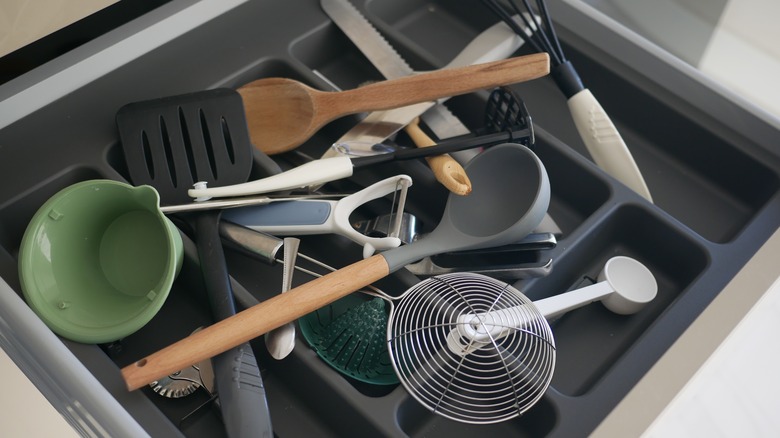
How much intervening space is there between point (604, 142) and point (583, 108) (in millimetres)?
53

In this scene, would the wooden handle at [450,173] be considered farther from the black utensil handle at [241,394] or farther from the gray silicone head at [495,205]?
the black utensil handle at [241,394]

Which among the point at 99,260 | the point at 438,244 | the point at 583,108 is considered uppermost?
the point at 583,108

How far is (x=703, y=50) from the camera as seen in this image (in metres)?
1.18

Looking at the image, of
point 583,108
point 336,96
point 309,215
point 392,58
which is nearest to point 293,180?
point 309,215

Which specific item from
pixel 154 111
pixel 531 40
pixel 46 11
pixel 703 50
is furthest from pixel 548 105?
pixel 46 11

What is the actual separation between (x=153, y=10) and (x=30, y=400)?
527 millimetres

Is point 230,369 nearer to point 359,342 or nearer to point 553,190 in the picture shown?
point 359,342

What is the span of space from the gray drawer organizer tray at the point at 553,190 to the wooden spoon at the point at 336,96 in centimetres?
4

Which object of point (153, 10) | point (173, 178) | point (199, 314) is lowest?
point (199, 314)

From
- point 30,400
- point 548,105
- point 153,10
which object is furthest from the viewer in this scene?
point 548,105

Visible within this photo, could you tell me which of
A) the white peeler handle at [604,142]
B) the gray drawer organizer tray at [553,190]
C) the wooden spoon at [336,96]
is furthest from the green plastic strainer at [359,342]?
the white peeler handle at [604,142]

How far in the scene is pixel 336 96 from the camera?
37.9 inches

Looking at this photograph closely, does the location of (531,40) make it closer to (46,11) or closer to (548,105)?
(548,105)

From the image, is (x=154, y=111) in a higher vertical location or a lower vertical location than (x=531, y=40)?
lower
